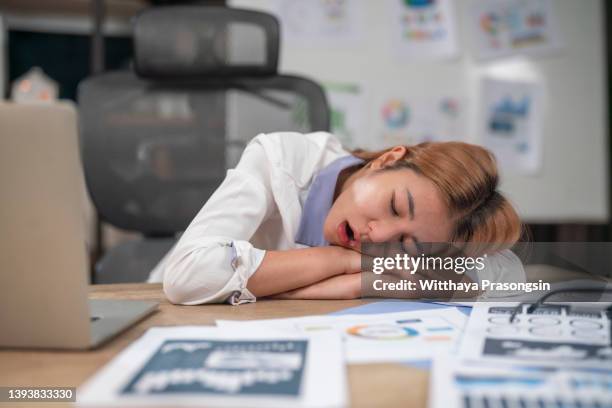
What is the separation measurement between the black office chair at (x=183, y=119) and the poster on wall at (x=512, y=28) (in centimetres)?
97

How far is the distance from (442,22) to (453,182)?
4.61 ft

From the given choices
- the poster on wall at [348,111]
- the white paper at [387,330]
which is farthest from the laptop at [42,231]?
the poster on wall at [348,111]

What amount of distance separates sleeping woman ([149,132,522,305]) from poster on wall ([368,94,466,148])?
1098mm

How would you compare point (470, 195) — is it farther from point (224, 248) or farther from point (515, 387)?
point (515, 387)

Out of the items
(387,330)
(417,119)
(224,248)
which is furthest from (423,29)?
(387,330)

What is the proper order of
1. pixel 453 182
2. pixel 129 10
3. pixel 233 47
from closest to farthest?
pixel 453 182
pixel 233 47
pixel 129 10

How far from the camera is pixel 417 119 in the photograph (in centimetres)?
209

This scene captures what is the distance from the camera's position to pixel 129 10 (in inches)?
103

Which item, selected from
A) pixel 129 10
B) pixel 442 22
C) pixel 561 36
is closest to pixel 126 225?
pixel 442 22

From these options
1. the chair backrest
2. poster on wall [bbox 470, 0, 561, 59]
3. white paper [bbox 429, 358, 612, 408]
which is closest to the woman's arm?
white paper [bbox 429, 358, 612, 408]

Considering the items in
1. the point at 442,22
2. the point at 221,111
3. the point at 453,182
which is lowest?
the point at 453,182

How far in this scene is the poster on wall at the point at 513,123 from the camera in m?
2.15

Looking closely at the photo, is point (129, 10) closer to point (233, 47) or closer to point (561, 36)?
point (233, 47)

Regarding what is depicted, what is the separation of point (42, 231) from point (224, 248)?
34 centimetres
